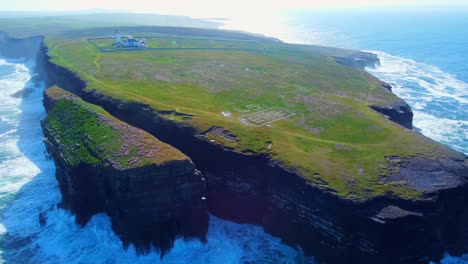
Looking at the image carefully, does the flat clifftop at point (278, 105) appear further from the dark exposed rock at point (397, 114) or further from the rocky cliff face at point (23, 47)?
the rocky cliff face at point (23, 47)

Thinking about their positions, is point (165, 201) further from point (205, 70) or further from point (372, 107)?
point (205, 70)

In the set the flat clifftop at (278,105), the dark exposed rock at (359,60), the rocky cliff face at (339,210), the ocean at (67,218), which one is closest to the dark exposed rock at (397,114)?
the flat clifftop at (278,105)

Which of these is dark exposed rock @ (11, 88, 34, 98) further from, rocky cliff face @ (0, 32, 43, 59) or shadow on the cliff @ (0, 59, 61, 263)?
rocky cliff face @ (0, 32, 43, 59)

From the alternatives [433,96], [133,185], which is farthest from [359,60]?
[133,185]

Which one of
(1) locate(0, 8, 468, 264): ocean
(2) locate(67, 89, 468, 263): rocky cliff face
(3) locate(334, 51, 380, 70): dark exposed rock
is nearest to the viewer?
(2) locate(67, 89, 468, 263): rocky cliff face

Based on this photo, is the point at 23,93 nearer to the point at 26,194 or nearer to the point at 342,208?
the point at 26,194

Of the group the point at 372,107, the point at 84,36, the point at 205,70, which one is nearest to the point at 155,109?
the point at 205,70

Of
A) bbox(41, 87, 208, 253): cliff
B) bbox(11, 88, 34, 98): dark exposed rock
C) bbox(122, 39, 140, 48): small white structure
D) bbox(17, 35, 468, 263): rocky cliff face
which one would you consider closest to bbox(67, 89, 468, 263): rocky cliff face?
bbox(17, 35, 468, 263): rocky cliff face
